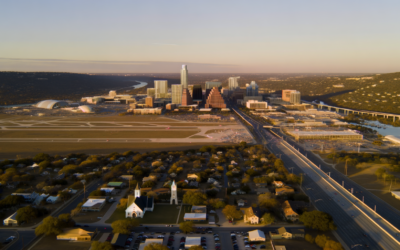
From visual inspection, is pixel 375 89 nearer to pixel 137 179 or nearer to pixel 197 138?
pixel 197 138

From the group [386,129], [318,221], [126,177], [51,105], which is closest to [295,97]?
[386,129]

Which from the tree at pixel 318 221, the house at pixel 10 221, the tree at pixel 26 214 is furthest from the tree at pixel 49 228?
the tree at pixel 318 221

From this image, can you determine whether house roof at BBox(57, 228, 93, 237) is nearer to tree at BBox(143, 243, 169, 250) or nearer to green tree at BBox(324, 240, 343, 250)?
tree at BBox(143, 243, 169, 250)

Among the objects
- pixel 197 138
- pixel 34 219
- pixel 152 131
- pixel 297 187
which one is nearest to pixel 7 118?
pixel 152 131

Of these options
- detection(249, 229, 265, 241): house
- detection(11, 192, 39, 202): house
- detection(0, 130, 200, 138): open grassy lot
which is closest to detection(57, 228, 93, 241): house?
detection(11, 192, 39, 202): house

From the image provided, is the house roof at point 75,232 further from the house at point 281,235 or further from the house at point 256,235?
the house at point 281,235

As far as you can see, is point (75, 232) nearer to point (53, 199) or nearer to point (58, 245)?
point (58, 245)
